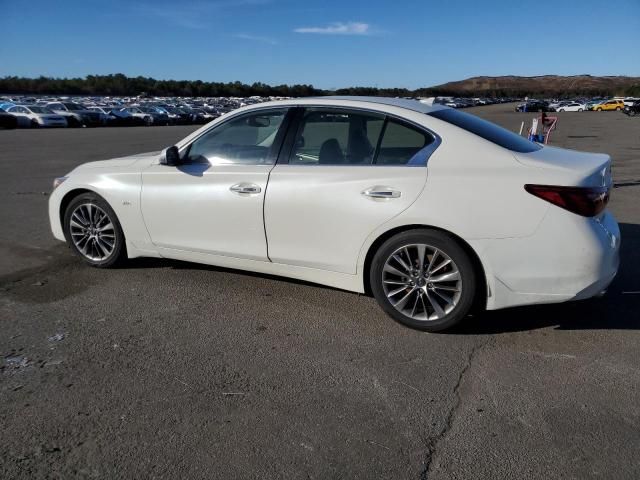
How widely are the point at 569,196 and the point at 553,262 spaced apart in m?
0.43

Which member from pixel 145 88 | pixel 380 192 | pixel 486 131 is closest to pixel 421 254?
pixel 380 192

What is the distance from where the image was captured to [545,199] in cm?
354

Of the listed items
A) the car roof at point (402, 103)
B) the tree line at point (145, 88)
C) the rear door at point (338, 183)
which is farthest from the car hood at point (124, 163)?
the tree line at point (145, 88)

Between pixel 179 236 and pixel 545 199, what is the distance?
Answer: 2936 mm

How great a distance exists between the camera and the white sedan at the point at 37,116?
3662 centimetres

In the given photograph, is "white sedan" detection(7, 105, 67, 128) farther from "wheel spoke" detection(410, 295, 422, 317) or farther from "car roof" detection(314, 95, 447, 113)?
"wheel spoke" detection(410, 295, 422, 317)

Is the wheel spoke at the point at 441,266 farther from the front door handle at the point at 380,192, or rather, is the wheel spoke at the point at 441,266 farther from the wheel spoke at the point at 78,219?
the wheel spoke at the point at 78,219

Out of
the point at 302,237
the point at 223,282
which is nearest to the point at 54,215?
the point at 223,282

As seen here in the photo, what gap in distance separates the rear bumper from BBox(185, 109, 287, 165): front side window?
6.27 ft

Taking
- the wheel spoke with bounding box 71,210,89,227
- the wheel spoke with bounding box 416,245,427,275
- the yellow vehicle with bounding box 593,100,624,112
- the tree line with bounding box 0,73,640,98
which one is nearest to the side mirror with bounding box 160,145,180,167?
the wheel spoke with bounding box 71,210,89,227

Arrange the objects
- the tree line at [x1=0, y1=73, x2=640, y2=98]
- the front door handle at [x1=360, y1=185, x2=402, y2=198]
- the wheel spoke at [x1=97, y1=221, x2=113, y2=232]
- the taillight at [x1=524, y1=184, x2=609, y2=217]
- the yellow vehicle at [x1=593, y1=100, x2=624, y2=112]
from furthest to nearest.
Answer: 1. the tree line at [x1=0, y1=73, x2=640, y2=98]
2. the yellow vehicle at [x1=593, y1=100, x2=624, y2=112]
3. the wheel spoke at [x1=97, y1=221, x2=113, y2=232]
4. the front door handle at [x1=360, y1=185, x2=402, y2=198]
5. the taillight at [x1=524, y1=184, x2=609, y2=217]

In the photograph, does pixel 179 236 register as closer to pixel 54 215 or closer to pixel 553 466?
→ pixel 54 215

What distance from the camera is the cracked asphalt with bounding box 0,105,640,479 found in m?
2.59

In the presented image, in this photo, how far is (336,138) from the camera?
4.32 meters
